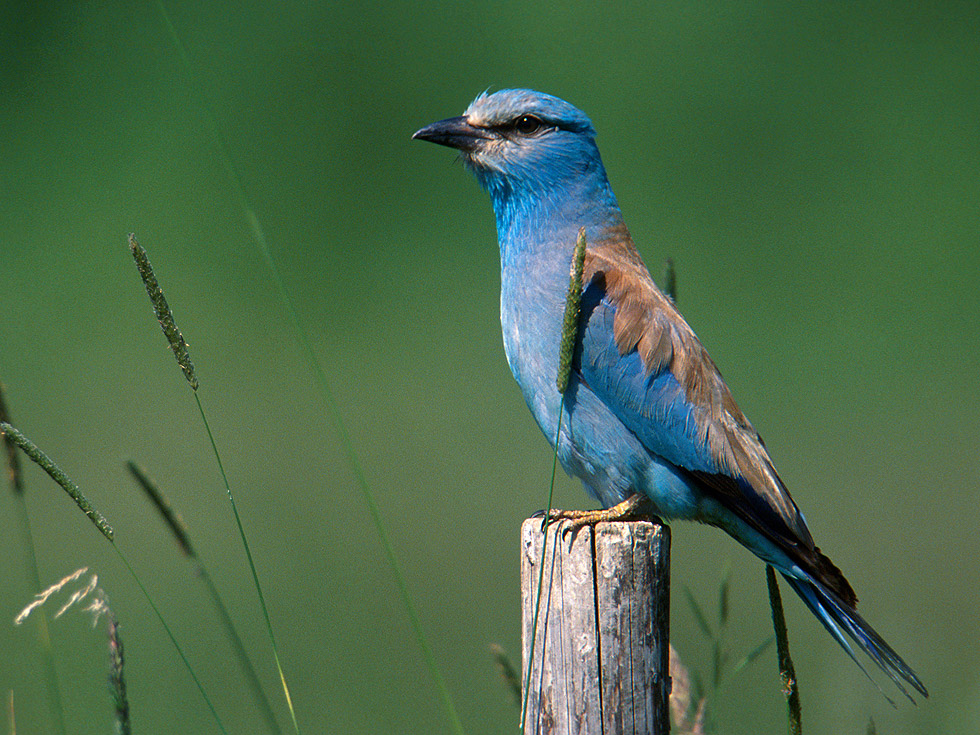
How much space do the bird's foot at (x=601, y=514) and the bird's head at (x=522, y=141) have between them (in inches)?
46.8

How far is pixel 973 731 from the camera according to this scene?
389 cm

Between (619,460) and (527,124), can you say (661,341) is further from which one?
(527,124)

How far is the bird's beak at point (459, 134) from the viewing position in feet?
14.3

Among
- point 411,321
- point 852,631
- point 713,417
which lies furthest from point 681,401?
point 411,321

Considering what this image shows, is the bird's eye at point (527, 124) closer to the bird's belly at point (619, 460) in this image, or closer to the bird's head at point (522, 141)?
the bird's head at point (522, 141)

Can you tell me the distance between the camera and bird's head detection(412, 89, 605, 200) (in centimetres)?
422

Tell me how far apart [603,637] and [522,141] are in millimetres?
2037

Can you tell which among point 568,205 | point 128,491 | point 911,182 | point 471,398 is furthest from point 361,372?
point 568,205

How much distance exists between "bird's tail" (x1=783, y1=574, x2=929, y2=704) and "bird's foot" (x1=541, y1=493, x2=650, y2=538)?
0.50 m

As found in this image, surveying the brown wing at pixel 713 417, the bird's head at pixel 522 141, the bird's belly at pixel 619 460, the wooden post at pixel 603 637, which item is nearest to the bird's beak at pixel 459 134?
the bird's head at pixel 522 141

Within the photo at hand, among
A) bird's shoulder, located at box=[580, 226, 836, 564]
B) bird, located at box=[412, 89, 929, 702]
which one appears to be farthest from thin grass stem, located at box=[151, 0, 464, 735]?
bird's shoulder, located at box=[580, 226, 836, 564]

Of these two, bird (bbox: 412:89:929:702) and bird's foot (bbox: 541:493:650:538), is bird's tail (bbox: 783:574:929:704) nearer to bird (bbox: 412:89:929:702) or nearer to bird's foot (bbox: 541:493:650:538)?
bird (bbox: 412:89:929:702)

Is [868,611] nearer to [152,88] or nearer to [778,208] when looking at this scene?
[778,208]

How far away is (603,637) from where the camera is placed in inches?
114
